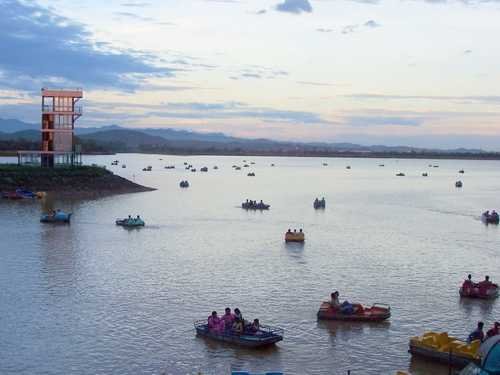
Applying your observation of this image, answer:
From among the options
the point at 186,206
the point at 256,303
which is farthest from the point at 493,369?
the point at 186,206

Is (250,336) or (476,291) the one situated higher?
(476,291)

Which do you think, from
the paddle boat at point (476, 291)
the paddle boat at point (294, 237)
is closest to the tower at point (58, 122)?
the paddle boat at point (294, 237)

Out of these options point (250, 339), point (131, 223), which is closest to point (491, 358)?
point (250, 339)

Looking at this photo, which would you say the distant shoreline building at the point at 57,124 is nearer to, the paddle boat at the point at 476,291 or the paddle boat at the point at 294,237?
the paddle boat at the point at 294,237

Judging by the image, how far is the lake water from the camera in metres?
21.6

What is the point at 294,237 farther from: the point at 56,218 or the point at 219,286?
the point at 56,218

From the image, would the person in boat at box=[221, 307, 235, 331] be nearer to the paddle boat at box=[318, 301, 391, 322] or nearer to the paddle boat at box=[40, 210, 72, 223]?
the paddle boat at box=[318, 301, 391, 322]

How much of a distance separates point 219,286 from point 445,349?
12.5 meters

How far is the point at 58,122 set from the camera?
78.8 m

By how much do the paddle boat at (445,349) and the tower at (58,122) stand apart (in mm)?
62864

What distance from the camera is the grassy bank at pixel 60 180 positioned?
73.8 m

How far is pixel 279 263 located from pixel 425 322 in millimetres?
12747

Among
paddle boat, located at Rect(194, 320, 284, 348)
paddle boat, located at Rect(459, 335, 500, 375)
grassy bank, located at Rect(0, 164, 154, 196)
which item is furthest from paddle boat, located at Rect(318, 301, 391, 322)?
grassy bank, located at Rect(0, 164, 154, 196)

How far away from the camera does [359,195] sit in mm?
93125
